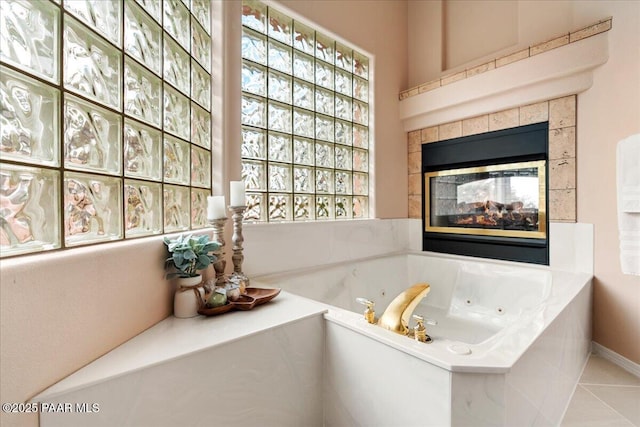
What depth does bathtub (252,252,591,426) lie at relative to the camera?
0.77m

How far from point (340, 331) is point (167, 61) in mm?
1271

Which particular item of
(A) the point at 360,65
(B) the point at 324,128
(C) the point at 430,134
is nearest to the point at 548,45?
(C) the point at 430,134

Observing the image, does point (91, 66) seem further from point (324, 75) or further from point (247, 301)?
point (324, 75)

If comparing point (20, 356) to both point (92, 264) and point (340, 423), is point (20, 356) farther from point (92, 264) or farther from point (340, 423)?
point (340, 423)

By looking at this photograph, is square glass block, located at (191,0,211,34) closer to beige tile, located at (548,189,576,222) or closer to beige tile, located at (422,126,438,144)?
beige tile, located at (422,126,438,144)

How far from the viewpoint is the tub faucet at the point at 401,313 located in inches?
48.0

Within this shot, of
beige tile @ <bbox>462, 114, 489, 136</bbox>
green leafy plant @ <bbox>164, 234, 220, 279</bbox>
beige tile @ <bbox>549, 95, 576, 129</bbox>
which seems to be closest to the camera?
green leafy plant @ <bbox>164, 234, 220, 279</bbox>

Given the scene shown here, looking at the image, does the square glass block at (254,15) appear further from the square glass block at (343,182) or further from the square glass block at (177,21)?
the square glass block at (343,182)

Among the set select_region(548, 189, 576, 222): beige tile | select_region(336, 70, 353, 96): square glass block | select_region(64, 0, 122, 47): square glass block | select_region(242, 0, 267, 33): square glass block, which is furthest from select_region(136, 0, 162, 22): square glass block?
select_region(548, 189, 576, 222): beige tile

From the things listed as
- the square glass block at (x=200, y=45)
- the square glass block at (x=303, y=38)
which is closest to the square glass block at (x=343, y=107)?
the square glass block at (x=303, y=38)

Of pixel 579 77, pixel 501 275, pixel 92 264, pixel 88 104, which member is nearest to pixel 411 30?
pixel 579 77

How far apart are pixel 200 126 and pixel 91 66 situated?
615mm

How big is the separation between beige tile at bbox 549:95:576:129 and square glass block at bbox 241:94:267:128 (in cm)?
192

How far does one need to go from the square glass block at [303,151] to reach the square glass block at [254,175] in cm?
27
